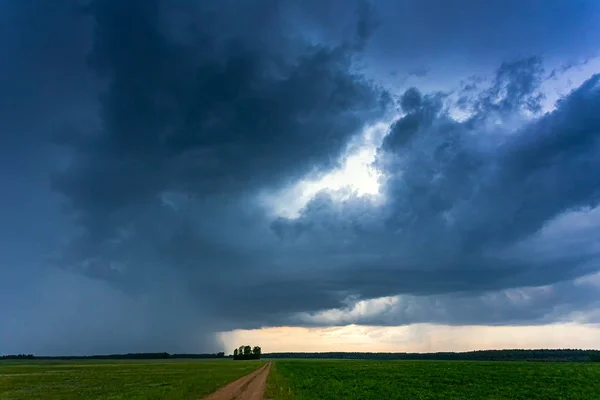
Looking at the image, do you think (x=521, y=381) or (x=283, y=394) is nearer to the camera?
(x=283, y=394)

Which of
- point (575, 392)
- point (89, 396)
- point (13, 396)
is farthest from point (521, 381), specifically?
point (13, 396)

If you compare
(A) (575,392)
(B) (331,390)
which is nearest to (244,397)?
(B) (331,390)

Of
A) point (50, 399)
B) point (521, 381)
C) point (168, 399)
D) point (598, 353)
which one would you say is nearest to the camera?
point (168, 399)

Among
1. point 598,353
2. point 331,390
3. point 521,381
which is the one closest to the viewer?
point 331,390

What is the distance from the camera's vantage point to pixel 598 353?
184 m

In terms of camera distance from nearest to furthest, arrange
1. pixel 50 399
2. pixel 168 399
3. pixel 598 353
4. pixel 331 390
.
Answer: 1. pixel 168 399
2. pixel 50 399
3. pixel 331 390
4. pixel 598 353

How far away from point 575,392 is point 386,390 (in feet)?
62.7

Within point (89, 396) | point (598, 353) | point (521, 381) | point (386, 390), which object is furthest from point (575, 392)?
point (598, 353)

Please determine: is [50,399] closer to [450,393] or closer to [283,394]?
[283,394]

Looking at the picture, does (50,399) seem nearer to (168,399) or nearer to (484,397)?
(168,399)

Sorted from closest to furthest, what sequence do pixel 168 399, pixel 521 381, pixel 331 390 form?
1. pixel 168 399
2. pixel 331 390
3. pixel 521 381

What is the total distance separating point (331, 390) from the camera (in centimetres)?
4569

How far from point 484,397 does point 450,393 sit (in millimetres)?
3743

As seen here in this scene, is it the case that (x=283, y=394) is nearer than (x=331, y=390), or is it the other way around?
(x=283, y=394)
